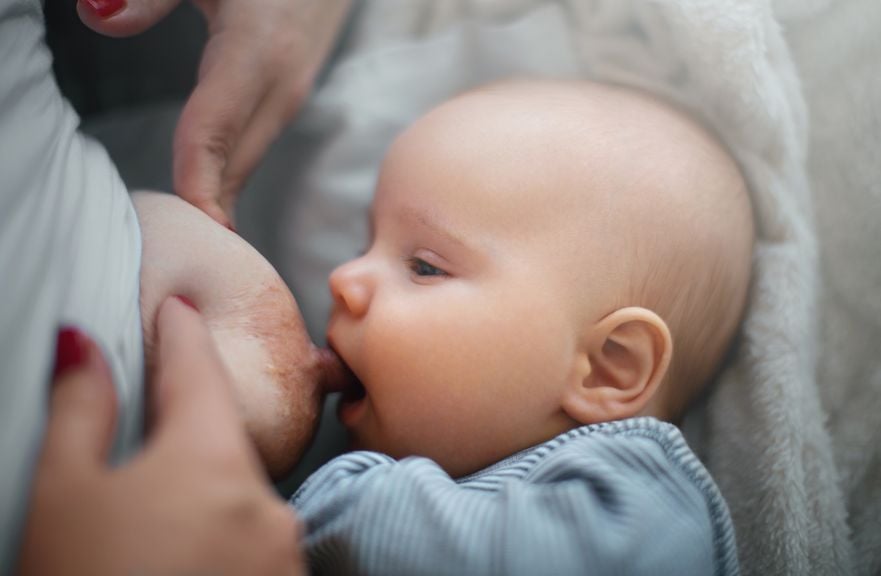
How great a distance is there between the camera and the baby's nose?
30.3 inches

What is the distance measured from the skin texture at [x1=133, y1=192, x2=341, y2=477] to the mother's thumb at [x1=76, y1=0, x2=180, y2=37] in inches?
7.7

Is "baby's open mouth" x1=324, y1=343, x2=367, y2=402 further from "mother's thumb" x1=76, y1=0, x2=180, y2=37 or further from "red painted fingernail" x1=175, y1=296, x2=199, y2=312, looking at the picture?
"mother's thumb" x1=76, y1=0, x2=180, y2=37

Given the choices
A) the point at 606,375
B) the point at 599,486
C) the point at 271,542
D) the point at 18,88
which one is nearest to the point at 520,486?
the point at 599,486

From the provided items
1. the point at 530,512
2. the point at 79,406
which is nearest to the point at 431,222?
the point at 530,512

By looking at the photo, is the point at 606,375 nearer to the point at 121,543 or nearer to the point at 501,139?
the point at 501,139

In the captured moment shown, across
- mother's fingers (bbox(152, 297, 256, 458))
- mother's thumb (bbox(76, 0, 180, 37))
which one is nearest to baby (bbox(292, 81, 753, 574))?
mother's fingers (bbox(152, 297, 256, 458))

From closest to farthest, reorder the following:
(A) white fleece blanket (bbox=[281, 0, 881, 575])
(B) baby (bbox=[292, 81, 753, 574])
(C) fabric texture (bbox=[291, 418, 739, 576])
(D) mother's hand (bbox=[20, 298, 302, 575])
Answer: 1. (D) mother's hand (bbox=[20, 298, 302, 575])
2. (C) fabric texture (bbox=[291, 418, 739, 576])
3. (B) baby (bbox=[292, 81, 753, 574])
4. (A) white fleece blanket (bbox=[281, 0, 881, 575])

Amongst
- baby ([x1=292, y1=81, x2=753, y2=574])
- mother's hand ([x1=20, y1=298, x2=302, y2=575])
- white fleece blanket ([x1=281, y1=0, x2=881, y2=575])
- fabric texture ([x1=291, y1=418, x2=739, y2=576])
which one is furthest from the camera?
white fleece blanket ([x1=281, y1=0, x2=881, y2=575])

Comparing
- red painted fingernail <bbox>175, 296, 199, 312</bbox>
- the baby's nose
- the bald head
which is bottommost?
the baby's nose

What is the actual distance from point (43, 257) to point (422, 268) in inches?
15.2

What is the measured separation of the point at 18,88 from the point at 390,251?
1.24ft

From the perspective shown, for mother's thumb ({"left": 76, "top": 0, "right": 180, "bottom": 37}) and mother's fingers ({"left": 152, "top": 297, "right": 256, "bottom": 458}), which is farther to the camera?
mother's thumb ({"left": 76, "top": 0, "right": 180, "bottom": 37})

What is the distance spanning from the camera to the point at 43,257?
50cm

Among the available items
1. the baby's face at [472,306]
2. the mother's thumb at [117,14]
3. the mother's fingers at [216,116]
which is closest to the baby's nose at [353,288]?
the baby's face at [472,306]
